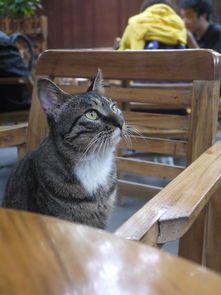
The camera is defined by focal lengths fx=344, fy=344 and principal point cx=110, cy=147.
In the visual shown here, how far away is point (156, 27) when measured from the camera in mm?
2326

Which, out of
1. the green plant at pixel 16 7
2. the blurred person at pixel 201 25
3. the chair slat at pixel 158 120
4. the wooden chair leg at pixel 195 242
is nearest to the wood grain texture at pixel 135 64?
the chair slat at pixel 158 120

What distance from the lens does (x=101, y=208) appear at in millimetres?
1055

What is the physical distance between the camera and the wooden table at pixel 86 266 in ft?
0.91

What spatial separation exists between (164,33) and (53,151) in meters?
1.58

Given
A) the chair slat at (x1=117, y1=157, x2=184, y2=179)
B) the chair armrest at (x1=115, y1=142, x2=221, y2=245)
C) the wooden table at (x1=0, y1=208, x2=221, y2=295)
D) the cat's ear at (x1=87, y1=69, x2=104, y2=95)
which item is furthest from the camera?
the chair slat at (x1=117, y1=157, x2=184, y2=179)

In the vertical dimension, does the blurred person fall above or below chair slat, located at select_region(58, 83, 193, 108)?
above

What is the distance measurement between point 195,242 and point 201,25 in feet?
7.15

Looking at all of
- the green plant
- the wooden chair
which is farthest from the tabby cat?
the green plant

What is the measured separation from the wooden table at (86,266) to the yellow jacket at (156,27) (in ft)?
7.02

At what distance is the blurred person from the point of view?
263 centimetres

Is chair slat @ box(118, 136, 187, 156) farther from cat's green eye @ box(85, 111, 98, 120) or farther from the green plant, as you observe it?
the green plant

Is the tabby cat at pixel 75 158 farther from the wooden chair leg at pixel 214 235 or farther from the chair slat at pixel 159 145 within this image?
the wooden chair leg at pixel 214 235

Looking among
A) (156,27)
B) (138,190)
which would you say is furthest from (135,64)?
(156,27)

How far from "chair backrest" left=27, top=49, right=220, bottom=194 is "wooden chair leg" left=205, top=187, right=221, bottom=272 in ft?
0.50
